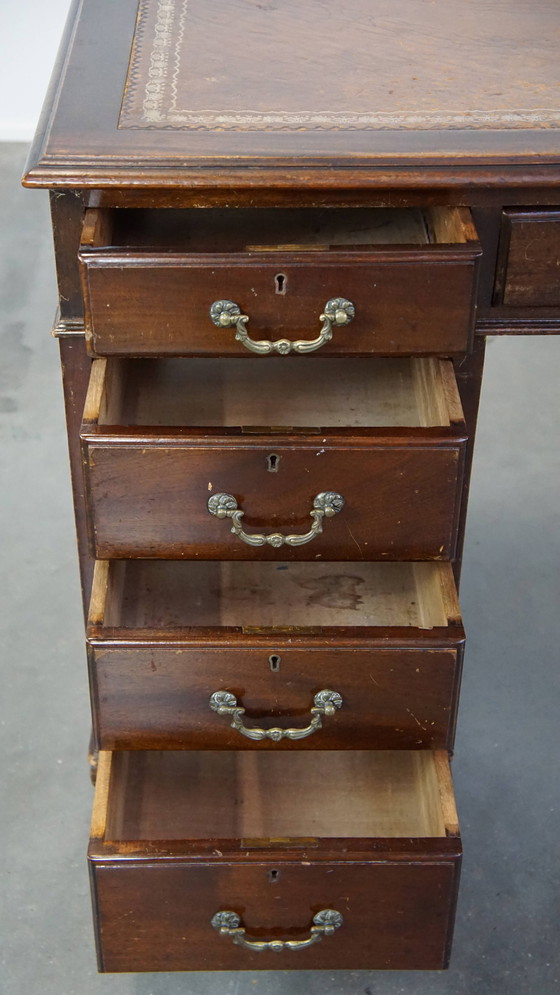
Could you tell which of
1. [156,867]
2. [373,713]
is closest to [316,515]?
[373,713]

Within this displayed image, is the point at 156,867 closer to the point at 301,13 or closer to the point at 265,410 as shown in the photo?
the point at 265,410

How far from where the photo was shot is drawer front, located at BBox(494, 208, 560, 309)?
1231 millimetres

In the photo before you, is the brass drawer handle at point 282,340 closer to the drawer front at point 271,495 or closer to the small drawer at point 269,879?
the drawer front at point 271,495

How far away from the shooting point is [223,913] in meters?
1.23

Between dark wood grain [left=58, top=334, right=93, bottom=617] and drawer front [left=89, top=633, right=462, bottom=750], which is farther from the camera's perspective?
dark wood grain [left=58, top=334, right=93, bottom=617]

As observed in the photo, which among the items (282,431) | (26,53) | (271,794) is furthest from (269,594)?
(26,53)

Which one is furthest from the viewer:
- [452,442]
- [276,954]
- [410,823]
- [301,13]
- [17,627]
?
[17,627]

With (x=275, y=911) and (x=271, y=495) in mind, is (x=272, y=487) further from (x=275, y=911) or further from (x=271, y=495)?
(x=275, y=911)

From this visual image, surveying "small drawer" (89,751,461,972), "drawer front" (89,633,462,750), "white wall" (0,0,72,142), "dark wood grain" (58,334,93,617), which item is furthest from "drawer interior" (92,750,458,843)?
"white wall" (0,0,72,142)

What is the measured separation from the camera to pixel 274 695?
1226 millimetres

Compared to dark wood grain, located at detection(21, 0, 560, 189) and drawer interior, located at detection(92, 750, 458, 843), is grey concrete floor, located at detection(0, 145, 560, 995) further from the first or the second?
dark wood grain, located at detection(21, 0, 560, 189)

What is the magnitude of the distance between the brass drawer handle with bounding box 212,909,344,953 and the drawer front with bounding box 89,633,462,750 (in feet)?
0.50

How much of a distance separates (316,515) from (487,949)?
23.7 inches

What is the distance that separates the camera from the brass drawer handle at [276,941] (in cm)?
123
